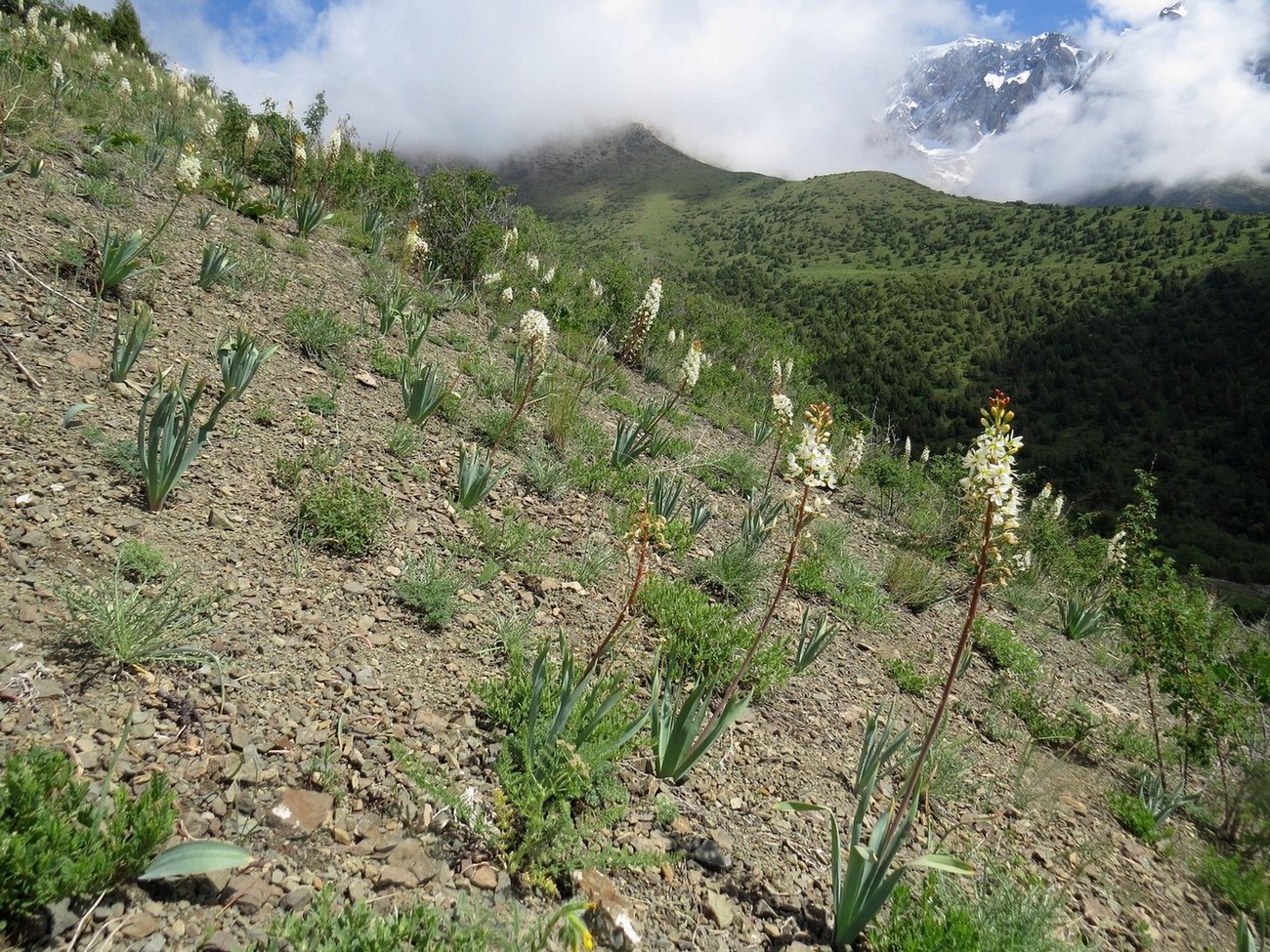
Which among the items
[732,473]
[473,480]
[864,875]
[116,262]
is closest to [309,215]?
[116,262]

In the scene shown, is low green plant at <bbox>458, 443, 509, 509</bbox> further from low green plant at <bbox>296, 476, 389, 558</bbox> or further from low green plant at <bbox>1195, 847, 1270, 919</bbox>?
low green plant at <bbox>1195, 847, 1270, 919</bbox>

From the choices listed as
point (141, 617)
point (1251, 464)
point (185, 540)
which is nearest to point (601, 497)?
point (185, 540)

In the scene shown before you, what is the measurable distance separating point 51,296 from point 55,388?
1060mm

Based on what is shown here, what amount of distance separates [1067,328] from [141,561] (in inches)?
2585

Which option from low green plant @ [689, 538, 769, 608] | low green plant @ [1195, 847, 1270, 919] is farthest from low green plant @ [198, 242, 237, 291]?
low green plant @ [1195, 847, 1270, 919]

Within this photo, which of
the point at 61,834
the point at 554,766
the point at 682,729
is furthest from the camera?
the point at 682,729

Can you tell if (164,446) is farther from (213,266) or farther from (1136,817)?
(1136,817)

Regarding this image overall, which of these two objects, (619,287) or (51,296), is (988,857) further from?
(619,287)

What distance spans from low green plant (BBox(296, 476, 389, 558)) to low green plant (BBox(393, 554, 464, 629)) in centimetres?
32

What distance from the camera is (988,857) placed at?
3229mm

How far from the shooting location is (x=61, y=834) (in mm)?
1449

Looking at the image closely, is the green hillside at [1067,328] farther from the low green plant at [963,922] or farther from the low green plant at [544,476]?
the low green plant at [963,922]

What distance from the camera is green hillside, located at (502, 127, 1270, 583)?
40094 mm

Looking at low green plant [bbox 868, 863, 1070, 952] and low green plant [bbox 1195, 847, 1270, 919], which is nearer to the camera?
low green plant [bbox 868, 863, 1070, 952]
